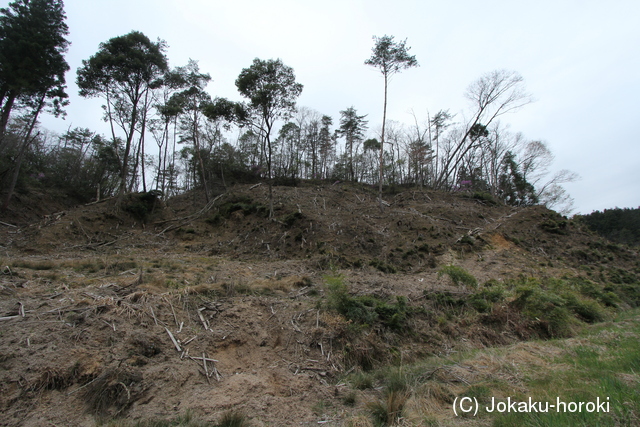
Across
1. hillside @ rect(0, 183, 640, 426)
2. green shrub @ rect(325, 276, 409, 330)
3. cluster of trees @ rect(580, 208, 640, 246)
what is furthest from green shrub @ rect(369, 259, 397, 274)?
cluster of trees @ rect(580, 208, 640, 246)

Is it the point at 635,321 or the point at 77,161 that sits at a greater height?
the point at 77,161

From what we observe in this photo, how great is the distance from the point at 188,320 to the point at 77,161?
3139cm

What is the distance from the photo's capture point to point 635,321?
25.9ft

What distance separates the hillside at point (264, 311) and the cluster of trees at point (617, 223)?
2644cm

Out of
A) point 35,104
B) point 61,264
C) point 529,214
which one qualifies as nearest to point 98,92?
point 35,104

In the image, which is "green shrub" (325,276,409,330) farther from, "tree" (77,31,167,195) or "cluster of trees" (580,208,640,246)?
"cluster of trees" (580,208,640,246)

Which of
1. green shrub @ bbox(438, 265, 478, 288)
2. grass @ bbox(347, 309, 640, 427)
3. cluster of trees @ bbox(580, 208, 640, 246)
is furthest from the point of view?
cluster of trees @ bbox(580, 208, 640, 246)

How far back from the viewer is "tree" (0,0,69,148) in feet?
52.0

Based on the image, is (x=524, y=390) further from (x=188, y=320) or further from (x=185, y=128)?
(x=185, y=128)

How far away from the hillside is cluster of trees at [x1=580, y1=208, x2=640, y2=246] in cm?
2644

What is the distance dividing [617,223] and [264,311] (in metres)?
57.9

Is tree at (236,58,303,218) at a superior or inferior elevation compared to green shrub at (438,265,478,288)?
superior

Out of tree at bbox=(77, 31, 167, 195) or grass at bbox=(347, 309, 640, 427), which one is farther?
tree at bbox=(77, 31, 167, 195)

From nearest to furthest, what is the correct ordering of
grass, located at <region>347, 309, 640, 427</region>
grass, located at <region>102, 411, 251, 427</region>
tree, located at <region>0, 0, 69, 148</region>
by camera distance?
grass, located at <region>347, 309, 640, 427</region>, grass, located at <region>102, 411, 251, 427</region>, tree, located at <region>0, 0, 69, 148</region>
